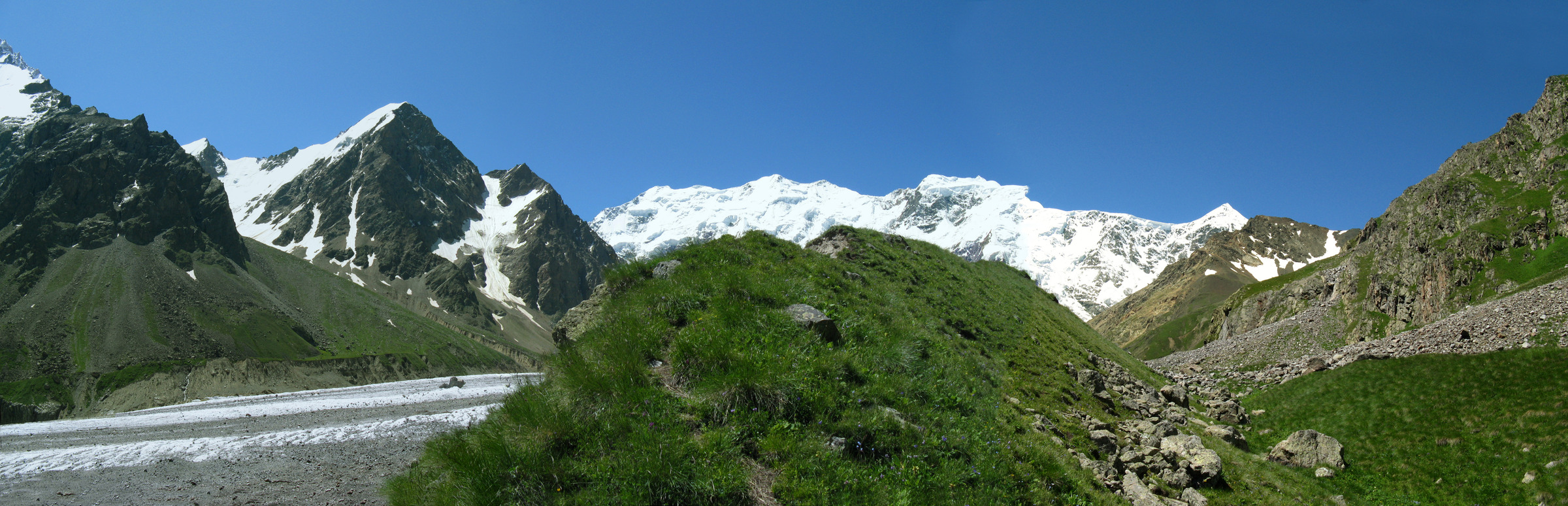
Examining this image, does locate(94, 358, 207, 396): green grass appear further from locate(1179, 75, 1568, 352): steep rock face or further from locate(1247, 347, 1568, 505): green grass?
locate(1179, 75, 1568, 352): steep rock face

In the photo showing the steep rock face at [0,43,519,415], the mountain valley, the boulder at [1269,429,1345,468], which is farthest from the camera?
the steep rock face at [0,43,519,415]

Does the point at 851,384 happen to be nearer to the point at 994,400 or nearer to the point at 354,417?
the point at 994,400

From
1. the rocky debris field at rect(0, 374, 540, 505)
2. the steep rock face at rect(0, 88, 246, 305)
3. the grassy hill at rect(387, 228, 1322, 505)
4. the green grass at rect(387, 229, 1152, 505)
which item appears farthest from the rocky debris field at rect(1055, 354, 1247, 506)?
the steep rock face at rect(0, 88, 246, 305)

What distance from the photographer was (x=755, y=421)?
317 inches

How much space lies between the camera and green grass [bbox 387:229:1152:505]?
697 centimetres

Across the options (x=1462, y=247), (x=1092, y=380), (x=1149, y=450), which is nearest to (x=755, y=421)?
(x=1149, y=450)

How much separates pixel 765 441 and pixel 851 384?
2.37 metres

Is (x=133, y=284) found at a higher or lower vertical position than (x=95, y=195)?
lower

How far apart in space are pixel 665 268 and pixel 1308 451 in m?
19.0

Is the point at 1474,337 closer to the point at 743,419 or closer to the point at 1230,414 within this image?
the point at 1230,414

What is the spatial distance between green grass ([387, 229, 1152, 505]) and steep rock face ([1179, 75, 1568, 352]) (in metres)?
55.3

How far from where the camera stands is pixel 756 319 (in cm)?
1096

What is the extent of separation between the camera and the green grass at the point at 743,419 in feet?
22.9

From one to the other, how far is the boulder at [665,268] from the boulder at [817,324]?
377cm
